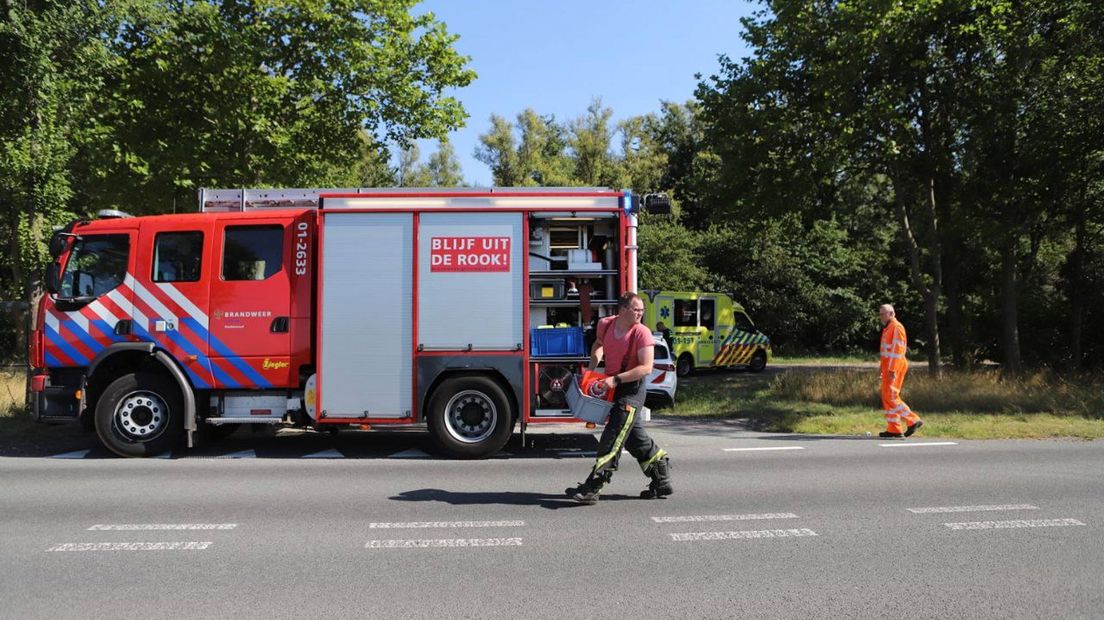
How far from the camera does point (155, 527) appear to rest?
5898 mm

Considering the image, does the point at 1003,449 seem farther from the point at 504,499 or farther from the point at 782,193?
the point at 782,193

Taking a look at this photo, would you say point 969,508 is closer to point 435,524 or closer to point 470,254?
point 435,524

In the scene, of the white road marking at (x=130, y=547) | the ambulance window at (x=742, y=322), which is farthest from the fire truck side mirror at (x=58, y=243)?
the ambulance window at (x=742, y=322)

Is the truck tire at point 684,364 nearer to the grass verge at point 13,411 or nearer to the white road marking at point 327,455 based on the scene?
the white road marking at point 327,455

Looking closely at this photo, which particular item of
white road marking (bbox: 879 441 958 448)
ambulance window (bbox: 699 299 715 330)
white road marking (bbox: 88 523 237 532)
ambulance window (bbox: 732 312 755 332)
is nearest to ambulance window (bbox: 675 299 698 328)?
ambulance window (bbox: 699 299 715 330)

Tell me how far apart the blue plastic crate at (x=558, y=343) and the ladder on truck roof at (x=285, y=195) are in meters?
1.60

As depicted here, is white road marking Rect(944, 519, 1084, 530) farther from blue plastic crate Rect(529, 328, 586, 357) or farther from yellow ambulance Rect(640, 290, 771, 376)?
yellow ambulance Rect(640, 290, 771, 376)

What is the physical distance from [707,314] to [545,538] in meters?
17.9

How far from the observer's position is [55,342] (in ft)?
30.3

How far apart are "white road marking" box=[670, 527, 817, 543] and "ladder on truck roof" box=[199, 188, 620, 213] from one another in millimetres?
4478

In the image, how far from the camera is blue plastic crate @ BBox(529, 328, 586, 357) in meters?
9.05

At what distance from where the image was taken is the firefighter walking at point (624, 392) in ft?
21.1

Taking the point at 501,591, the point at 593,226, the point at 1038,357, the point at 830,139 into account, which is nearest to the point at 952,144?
the point at 830,139

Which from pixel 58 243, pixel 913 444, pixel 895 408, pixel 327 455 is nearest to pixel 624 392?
pixel 327 455
